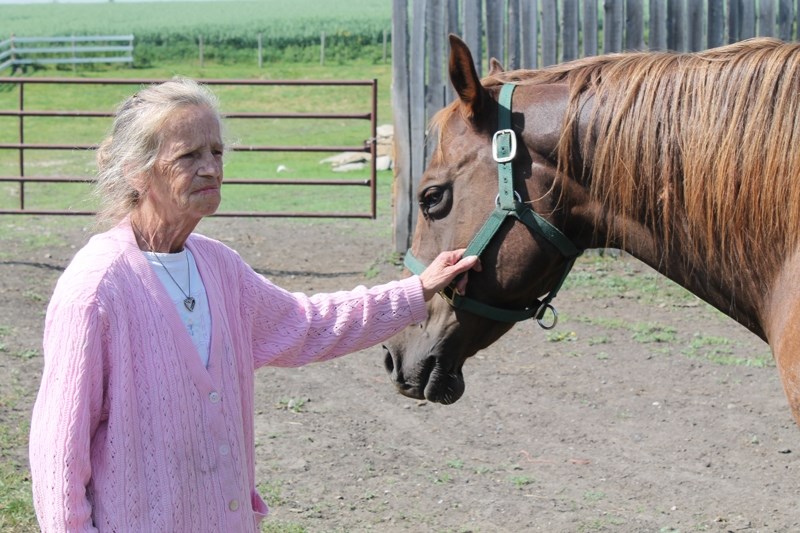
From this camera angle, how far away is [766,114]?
7.09 ft

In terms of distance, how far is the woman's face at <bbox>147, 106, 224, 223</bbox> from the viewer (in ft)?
6.56

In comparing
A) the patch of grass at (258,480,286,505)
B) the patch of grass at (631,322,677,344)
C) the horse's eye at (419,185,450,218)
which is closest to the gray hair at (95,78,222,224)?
the horse's eye at (419,185,450,218)

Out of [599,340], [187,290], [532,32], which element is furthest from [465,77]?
[532,32]

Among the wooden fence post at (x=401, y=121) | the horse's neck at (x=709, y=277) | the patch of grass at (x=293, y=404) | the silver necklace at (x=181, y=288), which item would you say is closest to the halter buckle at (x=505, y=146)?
the horse's neck at (x=709, y=277)

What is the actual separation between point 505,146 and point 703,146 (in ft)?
1.55

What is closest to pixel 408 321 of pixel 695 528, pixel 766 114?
pixel 766 114

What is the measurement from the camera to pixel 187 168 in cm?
201

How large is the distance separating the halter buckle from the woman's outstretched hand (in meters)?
0.26

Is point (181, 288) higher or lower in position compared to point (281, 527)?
higher

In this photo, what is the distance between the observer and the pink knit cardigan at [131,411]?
1.86 m

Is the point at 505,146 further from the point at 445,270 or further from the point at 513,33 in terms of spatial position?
the point at 513,33

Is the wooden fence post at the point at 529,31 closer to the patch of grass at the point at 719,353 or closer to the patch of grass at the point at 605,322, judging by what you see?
the patch of grass at the point at 605,322

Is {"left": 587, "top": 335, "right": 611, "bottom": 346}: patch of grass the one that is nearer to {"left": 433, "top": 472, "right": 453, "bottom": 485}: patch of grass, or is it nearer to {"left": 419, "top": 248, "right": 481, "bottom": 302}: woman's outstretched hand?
{"left": 433, "top": 472, "right": 453, "bottom": 485}: patch of grass

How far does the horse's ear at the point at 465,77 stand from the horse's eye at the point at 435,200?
0.71ft
